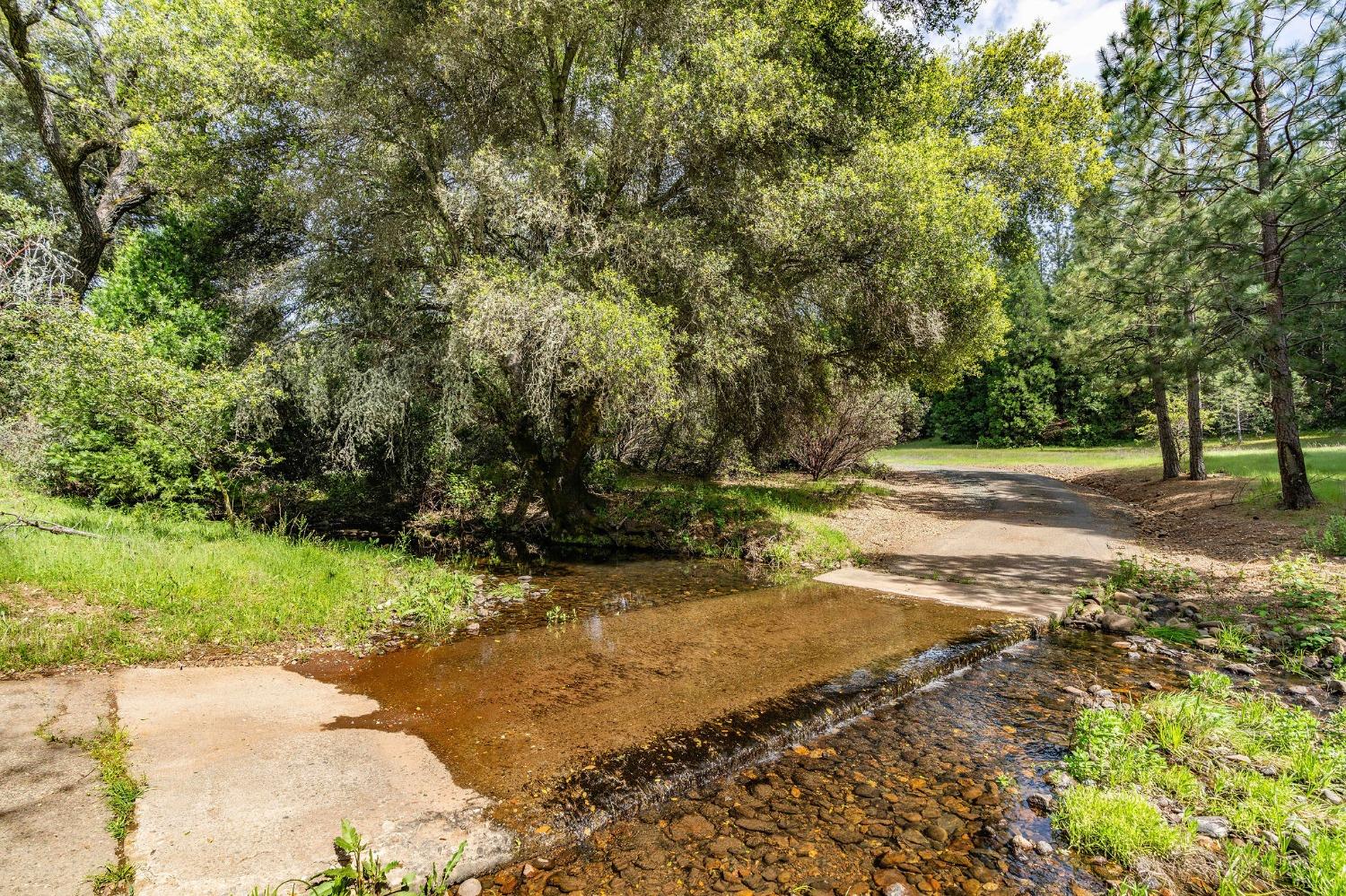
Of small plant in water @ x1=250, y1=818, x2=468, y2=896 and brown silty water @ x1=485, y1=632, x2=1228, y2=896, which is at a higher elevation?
small plant in water @ x1=250, y1=818, x2=468, y2=896

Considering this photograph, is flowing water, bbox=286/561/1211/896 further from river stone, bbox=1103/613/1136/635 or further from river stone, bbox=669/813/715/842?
river stone, bbox=1103/613/1136/635

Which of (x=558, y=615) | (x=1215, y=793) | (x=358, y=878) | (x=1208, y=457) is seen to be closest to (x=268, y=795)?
(x=358, y=878)

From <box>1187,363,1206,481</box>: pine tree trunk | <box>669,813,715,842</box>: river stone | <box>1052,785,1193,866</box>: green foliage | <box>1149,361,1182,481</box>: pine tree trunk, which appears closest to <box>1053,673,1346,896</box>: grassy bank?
<box>1052,785,1193,866</box>: green foliage

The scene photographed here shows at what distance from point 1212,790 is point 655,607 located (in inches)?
197

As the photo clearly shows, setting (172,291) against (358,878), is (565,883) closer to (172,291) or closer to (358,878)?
(358,878)

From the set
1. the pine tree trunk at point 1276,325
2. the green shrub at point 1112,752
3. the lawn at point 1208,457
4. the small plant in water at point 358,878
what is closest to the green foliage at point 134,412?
the small plant in water at point 358,878

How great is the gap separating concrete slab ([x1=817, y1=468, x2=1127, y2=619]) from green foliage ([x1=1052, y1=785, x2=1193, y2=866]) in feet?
11.9

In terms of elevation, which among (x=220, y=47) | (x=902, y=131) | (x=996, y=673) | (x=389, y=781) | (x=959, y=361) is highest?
(x=220, y=47)

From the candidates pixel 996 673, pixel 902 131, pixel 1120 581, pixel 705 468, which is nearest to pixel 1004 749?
pixel 996 673

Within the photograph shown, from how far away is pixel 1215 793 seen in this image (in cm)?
324

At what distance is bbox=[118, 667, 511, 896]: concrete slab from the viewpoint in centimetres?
260

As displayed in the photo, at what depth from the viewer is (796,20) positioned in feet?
33.6

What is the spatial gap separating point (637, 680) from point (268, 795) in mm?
2598

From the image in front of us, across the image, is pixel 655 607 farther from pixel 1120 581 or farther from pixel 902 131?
pixel 902 131
